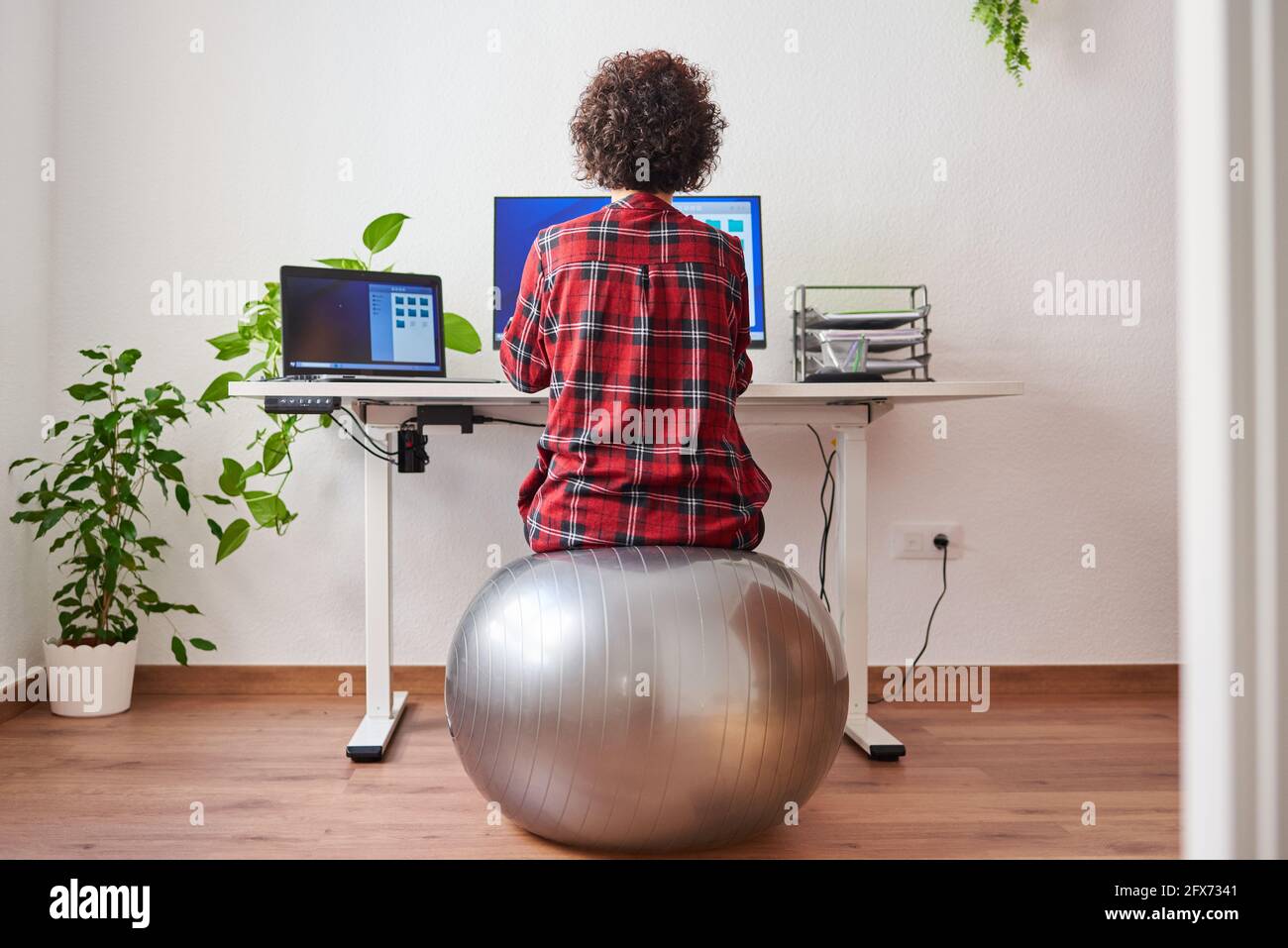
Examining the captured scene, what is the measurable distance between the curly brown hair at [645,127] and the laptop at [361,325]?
77cm

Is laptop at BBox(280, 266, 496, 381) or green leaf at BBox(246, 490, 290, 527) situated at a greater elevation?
laptop at BBox(280, 266, 496, 381)

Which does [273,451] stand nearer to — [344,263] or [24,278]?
[344,263]

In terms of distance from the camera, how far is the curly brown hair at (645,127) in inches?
57.6

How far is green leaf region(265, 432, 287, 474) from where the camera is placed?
2.33 metres

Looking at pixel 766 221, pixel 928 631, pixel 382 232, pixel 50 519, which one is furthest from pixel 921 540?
pixel 50 519

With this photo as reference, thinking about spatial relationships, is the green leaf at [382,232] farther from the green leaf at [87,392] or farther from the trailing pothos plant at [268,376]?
the green leaf at [87,392]

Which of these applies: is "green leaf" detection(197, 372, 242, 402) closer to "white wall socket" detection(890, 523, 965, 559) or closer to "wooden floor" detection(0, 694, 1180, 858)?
"wooden floor" detection(0, 694, 1180, 858)

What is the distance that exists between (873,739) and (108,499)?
1.93 m

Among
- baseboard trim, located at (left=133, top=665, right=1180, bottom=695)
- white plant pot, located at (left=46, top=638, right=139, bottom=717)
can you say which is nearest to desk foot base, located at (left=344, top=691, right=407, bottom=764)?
baseboard trim, located at (left=133, top=665, right=1180, bottom=695)

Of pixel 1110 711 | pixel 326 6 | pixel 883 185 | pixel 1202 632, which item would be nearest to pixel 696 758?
pixel 1202 632

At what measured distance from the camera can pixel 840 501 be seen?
2.10 metres

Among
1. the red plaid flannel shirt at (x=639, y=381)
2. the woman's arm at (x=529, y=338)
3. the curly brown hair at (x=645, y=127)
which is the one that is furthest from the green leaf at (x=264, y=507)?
the curly brown hair at (x=645, y=127)

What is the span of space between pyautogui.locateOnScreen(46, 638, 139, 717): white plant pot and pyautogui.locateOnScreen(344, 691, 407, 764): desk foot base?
0.69 meters
